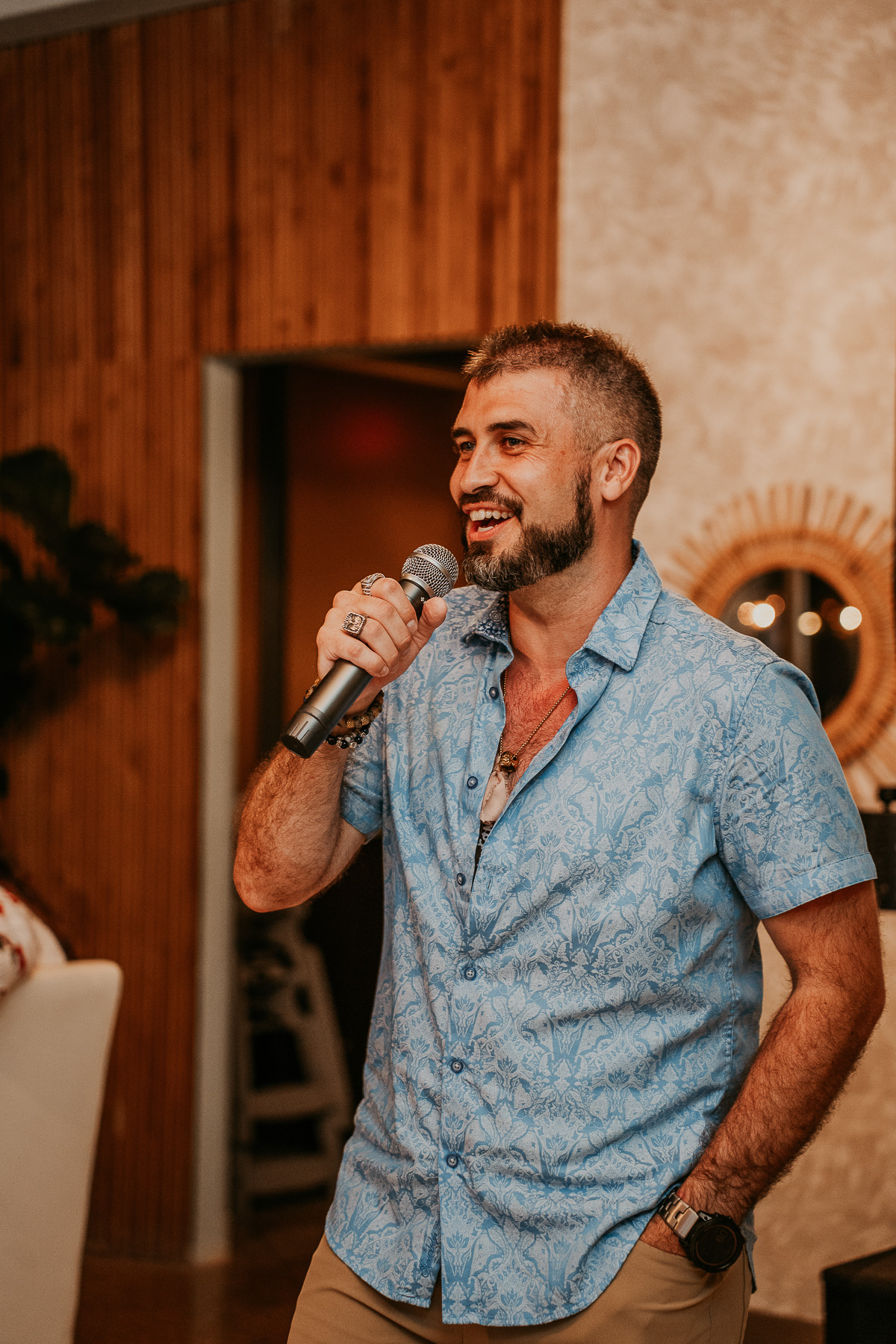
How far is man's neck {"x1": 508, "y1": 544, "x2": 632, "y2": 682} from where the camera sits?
1.66 m

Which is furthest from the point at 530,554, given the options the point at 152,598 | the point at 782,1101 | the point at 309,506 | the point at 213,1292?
the point at 309,506

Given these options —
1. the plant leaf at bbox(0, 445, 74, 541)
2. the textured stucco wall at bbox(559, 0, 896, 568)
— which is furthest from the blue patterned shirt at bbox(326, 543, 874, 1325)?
the plant leaf at bbox(0, 445, 74, 541)

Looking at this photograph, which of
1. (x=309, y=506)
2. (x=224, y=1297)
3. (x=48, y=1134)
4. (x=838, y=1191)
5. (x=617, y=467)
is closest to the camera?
(x=617, y=467)

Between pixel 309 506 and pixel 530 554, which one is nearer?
pixel 530 554

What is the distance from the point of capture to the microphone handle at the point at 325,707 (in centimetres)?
133

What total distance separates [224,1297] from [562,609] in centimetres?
262

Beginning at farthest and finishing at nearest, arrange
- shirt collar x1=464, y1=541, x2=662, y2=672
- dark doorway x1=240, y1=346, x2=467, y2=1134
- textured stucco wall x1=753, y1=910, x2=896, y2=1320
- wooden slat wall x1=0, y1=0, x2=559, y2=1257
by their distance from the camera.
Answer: dark doorway x1=240, y1=346, x2=467, y2=1134 → wooden slat wall x1=0, y1=0, x2=559, y2=1257 → textured stucco wall x1=753, y1=910, x2=896, y2=1320 → shirt collar x1=464, y1=541, x2=662, y2=672

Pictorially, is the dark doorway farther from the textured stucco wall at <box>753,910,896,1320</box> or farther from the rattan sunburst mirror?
the textured stucco wall at <box>753,910,896,1320</box>

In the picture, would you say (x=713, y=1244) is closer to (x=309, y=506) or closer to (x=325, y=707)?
(x=325, y=707)

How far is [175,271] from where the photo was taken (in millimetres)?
3793

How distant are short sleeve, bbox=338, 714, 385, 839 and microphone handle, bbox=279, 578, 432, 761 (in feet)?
1.06

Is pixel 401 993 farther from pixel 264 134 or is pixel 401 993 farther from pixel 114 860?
pixel 264 134

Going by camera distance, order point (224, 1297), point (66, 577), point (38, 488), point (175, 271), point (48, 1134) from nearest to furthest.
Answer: point (48, 1134), point (224, 1297), point (38, 488), point (66, 577), point (175, 271)

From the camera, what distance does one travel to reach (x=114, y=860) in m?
3.85
